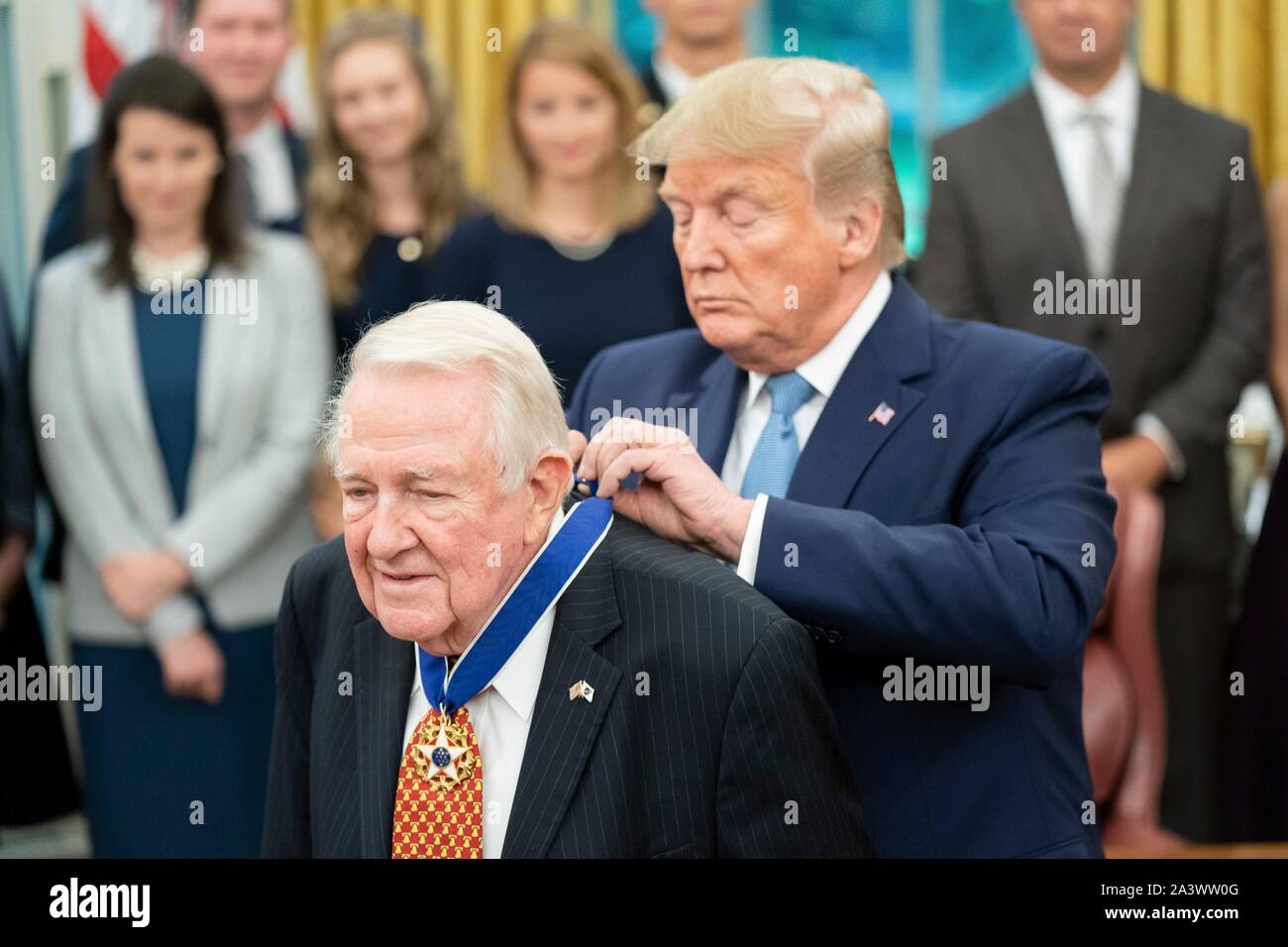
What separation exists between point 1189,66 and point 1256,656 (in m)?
1.43

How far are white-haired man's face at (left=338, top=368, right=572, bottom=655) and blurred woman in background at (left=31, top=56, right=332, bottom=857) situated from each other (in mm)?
1788

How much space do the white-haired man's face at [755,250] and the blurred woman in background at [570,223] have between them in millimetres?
992

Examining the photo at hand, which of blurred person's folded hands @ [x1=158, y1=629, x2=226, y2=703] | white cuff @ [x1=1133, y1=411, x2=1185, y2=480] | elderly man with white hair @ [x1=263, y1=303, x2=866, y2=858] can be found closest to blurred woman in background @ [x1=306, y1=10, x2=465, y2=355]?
blurred person's folded hands @ [x1=158, y1=629, x2=226, y2=703]

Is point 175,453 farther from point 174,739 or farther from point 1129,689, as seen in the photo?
point 1129,689

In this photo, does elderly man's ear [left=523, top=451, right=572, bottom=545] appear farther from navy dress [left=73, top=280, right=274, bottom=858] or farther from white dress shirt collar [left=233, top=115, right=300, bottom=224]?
white dress shirt collar [left=233, top=115, right=300, bottom=224]

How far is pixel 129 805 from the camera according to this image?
4.08 m

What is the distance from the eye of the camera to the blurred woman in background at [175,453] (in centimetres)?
402

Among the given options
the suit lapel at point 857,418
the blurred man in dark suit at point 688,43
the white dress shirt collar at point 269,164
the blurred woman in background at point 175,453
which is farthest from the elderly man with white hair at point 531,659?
the white dress shirt collar at point 269,164

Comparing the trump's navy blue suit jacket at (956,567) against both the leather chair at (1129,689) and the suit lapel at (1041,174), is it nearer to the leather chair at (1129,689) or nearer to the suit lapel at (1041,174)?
the leather chair at (1129,689)

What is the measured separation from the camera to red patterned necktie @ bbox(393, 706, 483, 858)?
235 centimetres

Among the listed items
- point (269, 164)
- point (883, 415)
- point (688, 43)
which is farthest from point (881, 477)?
point (269, 164)
